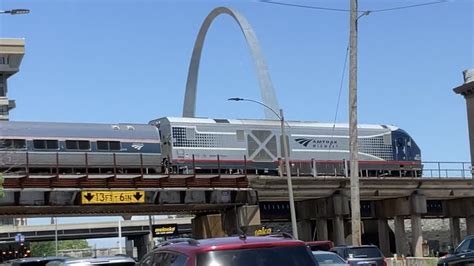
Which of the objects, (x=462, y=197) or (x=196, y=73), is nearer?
(x=462, y=197)

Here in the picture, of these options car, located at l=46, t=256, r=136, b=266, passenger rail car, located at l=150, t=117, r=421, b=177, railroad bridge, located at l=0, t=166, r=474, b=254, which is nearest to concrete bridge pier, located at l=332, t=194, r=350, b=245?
railroad bridge, located at l=0, t=166, r=474, b=254

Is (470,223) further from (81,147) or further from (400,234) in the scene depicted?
(81,147)

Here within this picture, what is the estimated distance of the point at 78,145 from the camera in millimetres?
44562

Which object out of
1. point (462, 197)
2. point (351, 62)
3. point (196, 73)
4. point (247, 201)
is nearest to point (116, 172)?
point (247, 201)

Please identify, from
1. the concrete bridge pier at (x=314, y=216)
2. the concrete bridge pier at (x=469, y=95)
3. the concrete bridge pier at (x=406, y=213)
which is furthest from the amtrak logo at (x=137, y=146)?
the concrete bridge pier at (x=469, y=95)

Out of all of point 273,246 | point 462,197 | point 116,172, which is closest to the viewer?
point 273,246

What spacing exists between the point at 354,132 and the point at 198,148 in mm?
23399

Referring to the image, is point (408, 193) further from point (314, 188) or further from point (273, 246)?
Result: point (273, 246)

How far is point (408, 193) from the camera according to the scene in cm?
5903

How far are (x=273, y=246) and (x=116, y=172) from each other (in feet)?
126

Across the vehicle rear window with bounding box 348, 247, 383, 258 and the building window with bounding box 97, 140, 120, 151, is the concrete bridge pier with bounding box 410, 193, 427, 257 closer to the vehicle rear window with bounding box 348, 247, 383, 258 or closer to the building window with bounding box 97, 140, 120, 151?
the building window with bounding box 97, 140, 120, 151

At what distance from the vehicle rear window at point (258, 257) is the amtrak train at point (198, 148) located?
94.4 ft

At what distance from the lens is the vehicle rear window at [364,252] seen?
23016 mm

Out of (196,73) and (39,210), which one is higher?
(196,73)
